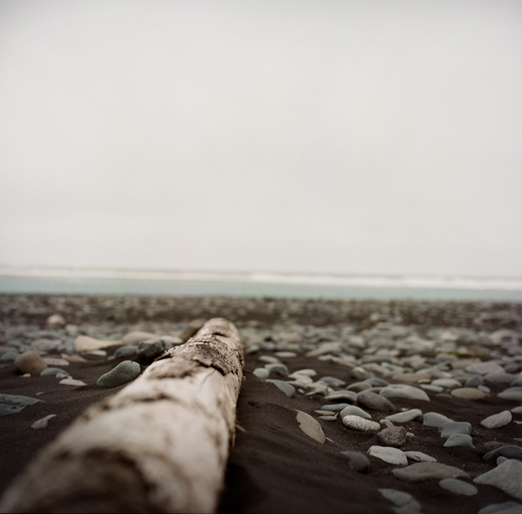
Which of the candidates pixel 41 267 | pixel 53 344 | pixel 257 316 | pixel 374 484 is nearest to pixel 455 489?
pixel 374 484

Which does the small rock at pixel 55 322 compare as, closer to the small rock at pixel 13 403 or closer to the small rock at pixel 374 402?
the small rock at pixel 13 403

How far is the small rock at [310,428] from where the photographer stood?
1.82 metres

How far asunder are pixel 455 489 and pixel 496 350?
14.7 ft

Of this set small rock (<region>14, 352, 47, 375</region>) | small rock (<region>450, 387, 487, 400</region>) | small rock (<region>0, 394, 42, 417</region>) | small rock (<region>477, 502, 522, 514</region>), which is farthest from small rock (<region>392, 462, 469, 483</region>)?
small rock (<region>14, 352, 47, 375</region>)

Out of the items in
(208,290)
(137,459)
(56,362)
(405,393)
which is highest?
(137,459)

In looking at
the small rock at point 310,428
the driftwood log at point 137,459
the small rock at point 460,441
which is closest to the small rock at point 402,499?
the small rock at point 310,428

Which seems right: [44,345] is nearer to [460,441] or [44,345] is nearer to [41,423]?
[41,423]

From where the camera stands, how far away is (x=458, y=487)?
147 cm

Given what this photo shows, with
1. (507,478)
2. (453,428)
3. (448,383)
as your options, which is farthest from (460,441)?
(448,383)

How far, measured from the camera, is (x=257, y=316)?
323 inches

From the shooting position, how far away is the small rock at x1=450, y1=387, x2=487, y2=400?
2883 millimetres

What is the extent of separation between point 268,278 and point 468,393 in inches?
795

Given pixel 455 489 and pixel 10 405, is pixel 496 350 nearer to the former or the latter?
pixel 455 489

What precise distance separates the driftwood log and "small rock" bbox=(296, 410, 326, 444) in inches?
29.4
